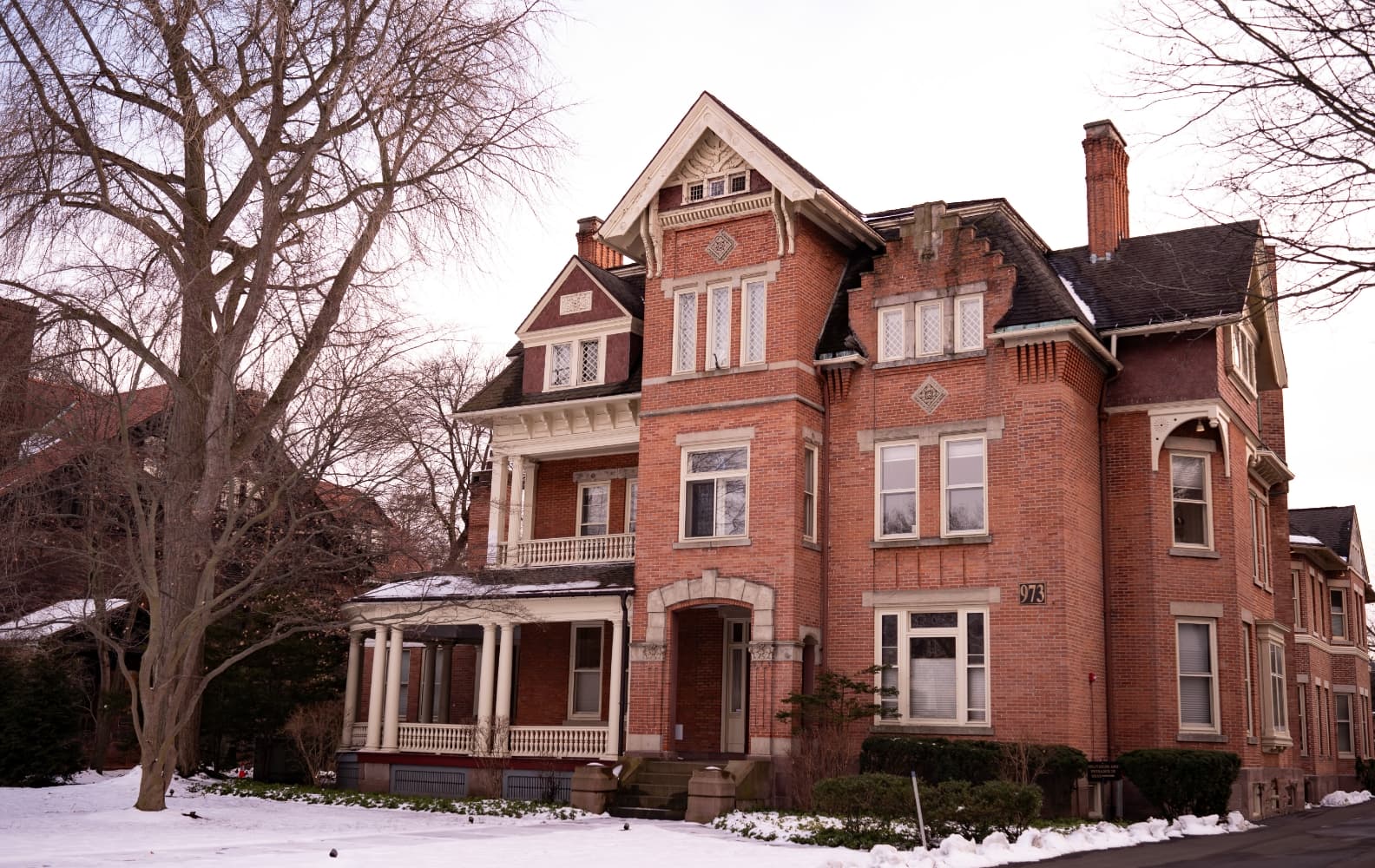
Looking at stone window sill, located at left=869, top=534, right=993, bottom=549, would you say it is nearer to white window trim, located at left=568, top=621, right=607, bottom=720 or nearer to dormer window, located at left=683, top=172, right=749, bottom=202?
white window trim, located at left=568, top=621, right=607, bottom=720

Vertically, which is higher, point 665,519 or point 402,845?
point 665,519

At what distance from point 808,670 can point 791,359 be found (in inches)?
239

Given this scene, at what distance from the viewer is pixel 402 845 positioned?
17.1 metres

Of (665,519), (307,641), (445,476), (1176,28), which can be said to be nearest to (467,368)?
(445,476)

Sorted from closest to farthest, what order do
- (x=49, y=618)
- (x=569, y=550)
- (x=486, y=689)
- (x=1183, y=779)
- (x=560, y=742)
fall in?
(x=1183, y=779)
(x=560, y=742)
(x=486, y=689)
(x=569, y=550)
(x=49, y=618)

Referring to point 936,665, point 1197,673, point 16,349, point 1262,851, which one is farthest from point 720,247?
point 1262,851

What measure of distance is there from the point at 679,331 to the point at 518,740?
9211mm

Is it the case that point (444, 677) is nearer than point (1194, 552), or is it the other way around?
point (1194, 552)

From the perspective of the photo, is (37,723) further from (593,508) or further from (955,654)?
(955,654)

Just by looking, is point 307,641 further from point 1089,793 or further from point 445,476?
point 1089,793

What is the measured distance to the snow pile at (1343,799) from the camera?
109 feet

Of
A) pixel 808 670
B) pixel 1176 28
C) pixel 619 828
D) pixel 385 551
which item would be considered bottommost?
pixel 619 828

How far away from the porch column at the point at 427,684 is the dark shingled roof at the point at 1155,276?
1787 centimetres

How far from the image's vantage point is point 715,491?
25766mm
